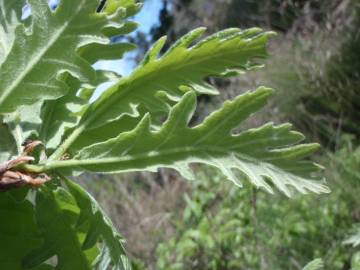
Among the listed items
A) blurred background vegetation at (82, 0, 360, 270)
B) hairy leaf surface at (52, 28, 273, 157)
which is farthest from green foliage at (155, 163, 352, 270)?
hairy leaf surface at (52, 28, 273, 157)

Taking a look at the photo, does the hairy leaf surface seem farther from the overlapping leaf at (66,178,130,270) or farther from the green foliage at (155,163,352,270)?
the green foliage at (155,163,352,270)

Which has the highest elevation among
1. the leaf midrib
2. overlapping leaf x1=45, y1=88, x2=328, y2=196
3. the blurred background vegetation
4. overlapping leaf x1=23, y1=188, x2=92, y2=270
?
the leaf midrib

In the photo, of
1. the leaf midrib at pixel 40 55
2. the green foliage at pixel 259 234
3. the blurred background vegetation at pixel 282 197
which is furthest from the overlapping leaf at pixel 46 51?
the green foliage at pixel 259 234

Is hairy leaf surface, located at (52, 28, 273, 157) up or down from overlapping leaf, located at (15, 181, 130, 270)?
up

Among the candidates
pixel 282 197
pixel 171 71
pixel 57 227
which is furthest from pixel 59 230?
pixel 282 197

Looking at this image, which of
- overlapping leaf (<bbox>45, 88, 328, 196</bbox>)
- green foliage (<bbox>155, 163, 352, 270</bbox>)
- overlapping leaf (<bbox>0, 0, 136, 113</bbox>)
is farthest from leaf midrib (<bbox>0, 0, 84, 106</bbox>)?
green foliage (<bbox>155, 163, 352, 270</bbox>)

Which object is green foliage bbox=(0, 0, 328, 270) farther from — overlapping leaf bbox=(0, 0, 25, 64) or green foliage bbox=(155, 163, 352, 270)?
green foliage bbox=(155, 163, 352, 270)

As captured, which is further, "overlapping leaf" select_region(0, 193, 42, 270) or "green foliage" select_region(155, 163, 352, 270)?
"green foliage" select_region(155, 163, 352, 270)
